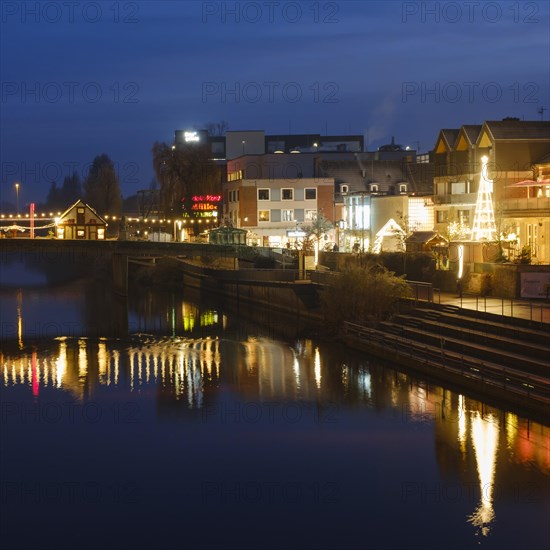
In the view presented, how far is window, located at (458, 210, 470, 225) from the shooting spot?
69.2 m

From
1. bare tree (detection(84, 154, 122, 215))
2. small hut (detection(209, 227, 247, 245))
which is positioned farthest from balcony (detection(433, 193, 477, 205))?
bare tree (detection(84, 154, 122, 215))

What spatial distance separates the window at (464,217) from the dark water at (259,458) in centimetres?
2700

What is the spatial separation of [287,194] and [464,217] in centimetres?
2996

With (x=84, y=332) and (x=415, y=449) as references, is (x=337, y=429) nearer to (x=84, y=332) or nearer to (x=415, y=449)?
(x=415, y=449)

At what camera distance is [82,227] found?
104 m

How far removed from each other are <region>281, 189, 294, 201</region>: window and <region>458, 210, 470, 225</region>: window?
28.2 metres

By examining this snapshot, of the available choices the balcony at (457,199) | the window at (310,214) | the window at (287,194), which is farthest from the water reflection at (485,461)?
the window at (287,194)

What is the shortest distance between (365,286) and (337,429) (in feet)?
59.7

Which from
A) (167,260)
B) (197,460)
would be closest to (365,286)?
(197,460)

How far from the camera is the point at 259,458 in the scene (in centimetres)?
2747

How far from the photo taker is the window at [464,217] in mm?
69188

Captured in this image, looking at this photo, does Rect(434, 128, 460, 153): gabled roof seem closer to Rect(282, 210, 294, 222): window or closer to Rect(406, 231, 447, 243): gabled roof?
Rect(406, 231, 447, 243): gabled roof

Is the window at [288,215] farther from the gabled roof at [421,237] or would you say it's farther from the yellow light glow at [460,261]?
the yellow light glow at [460,261]

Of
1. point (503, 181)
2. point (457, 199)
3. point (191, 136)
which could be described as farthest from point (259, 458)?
point (191, 136)
